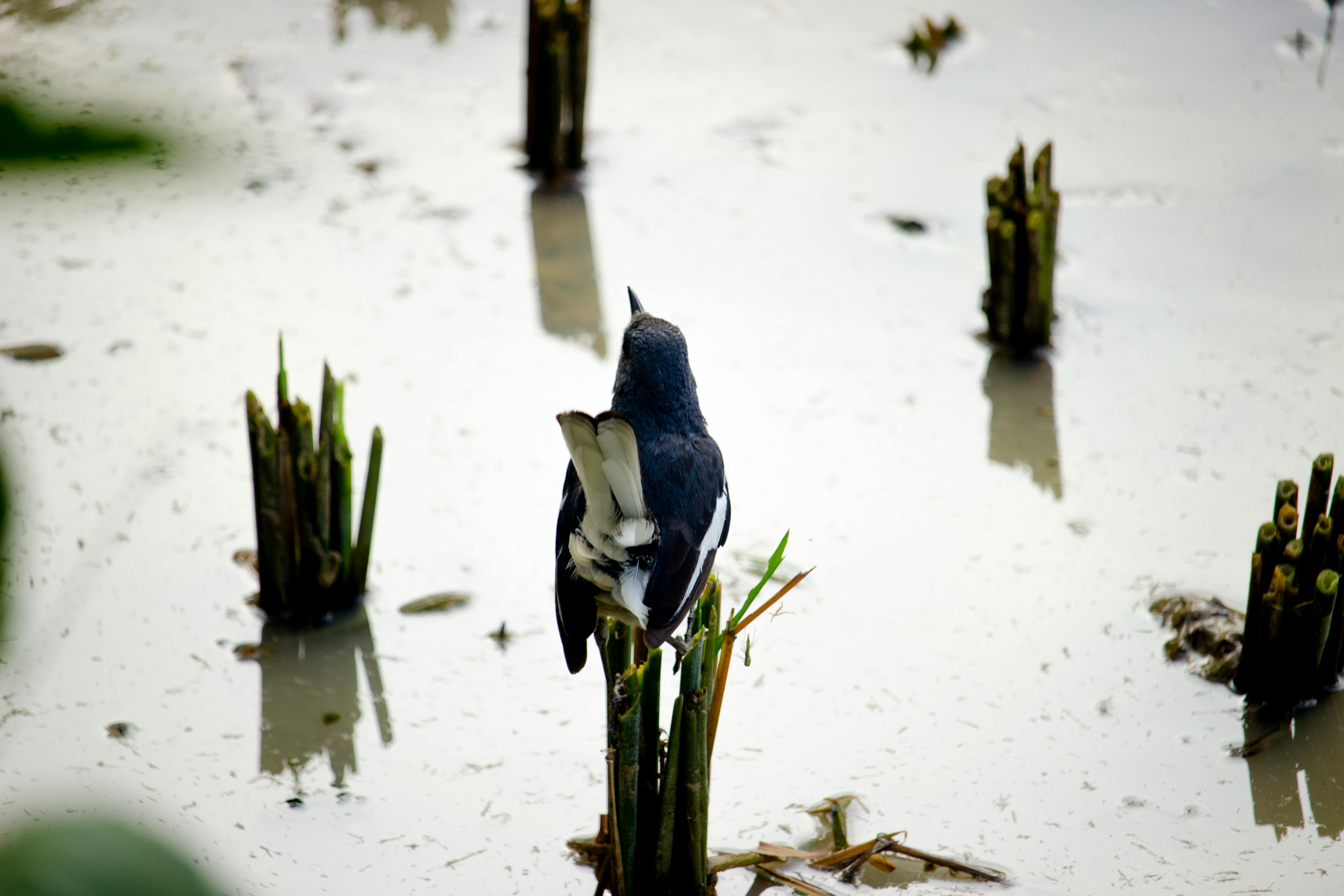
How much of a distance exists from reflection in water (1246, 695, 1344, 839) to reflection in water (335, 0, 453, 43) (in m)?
5.60

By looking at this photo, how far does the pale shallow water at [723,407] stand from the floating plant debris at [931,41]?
98 millimetres

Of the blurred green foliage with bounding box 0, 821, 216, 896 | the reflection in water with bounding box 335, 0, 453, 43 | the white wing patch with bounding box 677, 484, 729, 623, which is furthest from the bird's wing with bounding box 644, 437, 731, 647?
the reflection in water with bounding box 335, 0, 453, 43

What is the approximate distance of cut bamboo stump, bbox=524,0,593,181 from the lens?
5.46 meters

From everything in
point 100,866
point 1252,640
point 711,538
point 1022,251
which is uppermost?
point 100,866

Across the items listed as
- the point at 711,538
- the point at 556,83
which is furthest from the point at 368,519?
the point at 556,83

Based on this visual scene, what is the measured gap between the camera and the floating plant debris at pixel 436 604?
141 inches

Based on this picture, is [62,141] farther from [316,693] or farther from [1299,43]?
[1299,43]

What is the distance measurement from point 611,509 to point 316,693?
1429 millimetres

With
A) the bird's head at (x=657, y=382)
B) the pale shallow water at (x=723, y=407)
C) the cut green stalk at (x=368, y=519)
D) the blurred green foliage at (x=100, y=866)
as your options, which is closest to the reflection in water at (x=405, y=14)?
the pale shallow water at (x=723, y=407)

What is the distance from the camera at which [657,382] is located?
2785mm

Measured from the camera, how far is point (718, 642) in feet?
7.92

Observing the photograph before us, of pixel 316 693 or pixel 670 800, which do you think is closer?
pixel 670 800

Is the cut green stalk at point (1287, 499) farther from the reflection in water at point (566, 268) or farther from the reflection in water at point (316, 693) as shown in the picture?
the reflection in water at point (566, 268)

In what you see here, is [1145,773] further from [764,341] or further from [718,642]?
[764,341]
